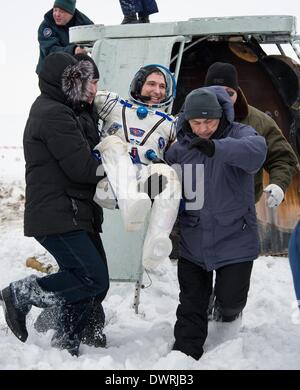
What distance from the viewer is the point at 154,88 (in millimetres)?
3961

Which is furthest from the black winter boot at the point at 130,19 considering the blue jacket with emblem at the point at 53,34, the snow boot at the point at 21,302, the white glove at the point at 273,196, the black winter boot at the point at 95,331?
the snow boot at the point at 21,302

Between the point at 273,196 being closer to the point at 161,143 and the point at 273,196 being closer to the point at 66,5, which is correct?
the point at 161,143

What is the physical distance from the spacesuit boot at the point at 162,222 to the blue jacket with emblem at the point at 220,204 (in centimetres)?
24

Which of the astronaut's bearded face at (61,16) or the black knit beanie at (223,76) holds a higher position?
the astronaut's bearded face at (61,16)

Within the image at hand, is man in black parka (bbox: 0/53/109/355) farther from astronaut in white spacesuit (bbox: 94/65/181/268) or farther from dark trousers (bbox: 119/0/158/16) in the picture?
dark trousers (bbox: 119/0/158/16)

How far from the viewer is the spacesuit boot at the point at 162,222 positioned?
3.51 m

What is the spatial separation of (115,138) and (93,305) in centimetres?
111

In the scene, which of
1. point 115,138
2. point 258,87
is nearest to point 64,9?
point 258,87

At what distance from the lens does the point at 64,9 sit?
21.5ft

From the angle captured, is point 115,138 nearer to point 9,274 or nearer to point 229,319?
point 229,319

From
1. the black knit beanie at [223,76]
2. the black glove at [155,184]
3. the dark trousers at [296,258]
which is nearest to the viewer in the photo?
the dark trousers at [296,258]

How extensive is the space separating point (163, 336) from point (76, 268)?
1.00 metres

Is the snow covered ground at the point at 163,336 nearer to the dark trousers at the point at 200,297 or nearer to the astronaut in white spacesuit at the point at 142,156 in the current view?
the dark trousers at the point at 200,297

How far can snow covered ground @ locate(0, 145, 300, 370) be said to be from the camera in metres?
3.56
